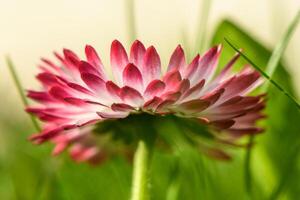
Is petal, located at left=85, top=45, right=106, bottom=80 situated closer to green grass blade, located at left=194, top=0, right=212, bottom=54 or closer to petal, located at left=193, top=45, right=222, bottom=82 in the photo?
petal, located at left=193, top=45, right=222, bottom=82

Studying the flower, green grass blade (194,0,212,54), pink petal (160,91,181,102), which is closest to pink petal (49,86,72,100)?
the flower

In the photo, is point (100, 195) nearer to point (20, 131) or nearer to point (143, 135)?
point (143, 135)

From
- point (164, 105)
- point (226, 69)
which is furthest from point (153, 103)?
point (226, 69)

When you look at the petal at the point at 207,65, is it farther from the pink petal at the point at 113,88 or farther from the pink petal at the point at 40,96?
the pink petal at the point at 40,96

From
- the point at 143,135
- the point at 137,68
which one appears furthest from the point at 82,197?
the point at 137,68

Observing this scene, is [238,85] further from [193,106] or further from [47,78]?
[47,78]
